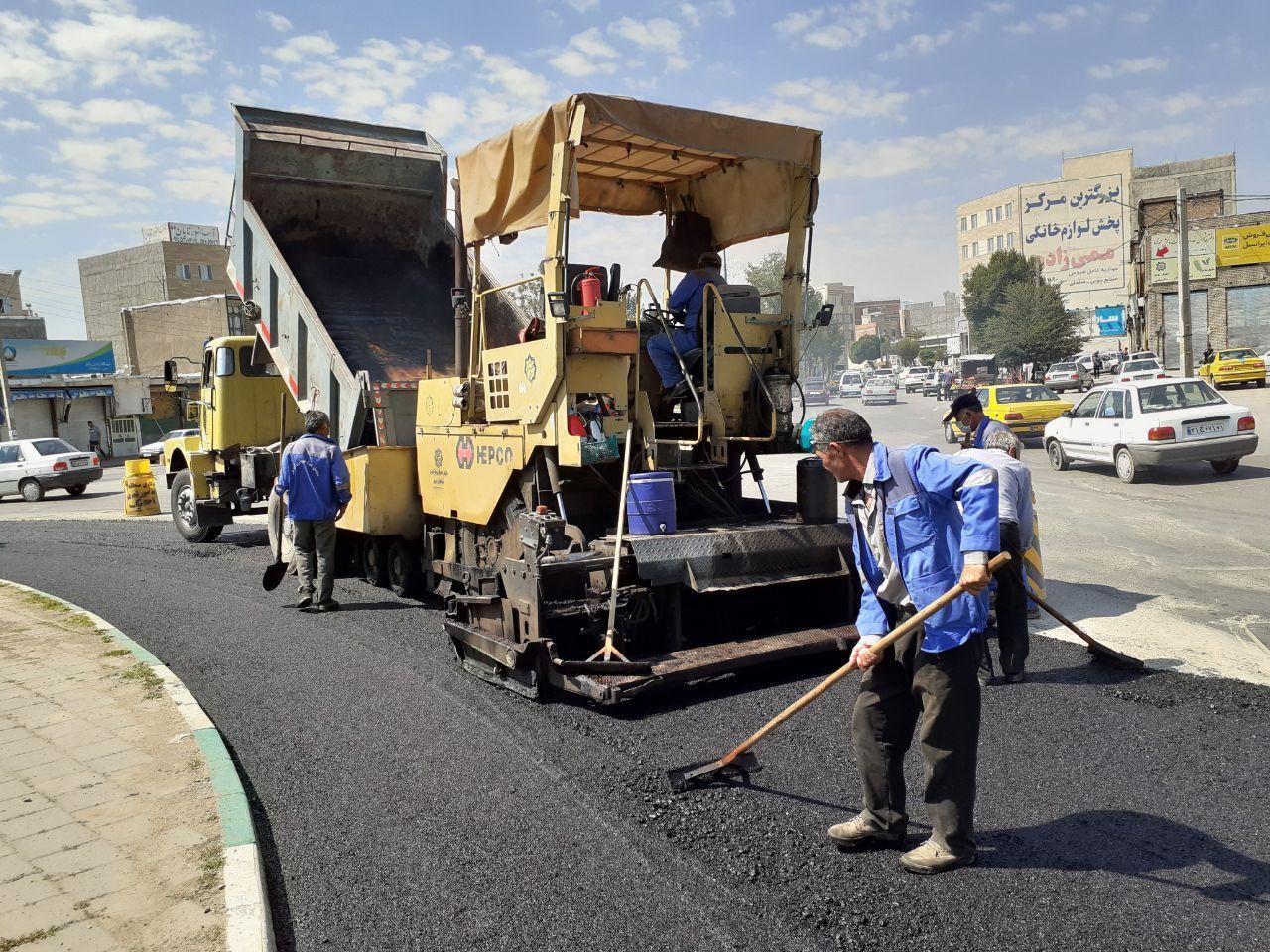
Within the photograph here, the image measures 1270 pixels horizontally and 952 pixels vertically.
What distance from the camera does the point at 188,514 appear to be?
11.8m

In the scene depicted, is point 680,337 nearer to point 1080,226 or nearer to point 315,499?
point 315,499

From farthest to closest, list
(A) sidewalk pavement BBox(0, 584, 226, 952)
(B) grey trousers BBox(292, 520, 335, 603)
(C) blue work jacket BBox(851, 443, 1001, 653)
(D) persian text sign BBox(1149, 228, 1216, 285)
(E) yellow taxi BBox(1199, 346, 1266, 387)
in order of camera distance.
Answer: (D) persian text sign BBox(1149, 228, 1216, 285) < (E) yellow taxi BBox(1199, 346, 1266, 387) < (B) grey trousers BBox(292, 520, 335, 603) < (C) blue work jacket BBox(851, 443, 1001, 653) < (A) sidewalk pavement BBox(0, 584, 226, 952)

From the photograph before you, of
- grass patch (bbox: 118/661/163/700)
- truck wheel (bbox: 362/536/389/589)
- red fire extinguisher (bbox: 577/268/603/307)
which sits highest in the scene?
red fire extinguisher (bbox: 577/268/603/307)

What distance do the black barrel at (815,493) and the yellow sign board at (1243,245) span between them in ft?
125

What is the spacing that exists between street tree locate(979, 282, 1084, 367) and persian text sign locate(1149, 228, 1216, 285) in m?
11.3

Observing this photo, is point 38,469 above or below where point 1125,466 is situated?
above

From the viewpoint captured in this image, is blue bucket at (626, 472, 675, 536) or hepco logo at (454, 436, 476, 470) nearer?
blue bucket at (626, 472, 675, 536)

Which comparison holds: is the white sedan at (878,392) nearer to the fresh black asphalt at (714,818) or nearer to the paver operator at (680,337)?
the paver operator at (680,337)

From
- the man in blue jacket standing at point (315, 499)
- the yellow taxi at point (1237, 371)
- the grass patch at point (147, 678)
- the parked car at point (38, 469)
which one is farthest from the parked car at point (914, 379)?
the grass patch at point (147, 678)

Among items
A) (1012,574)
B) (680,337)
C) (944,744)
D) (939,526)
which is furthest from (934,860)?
(680,337)

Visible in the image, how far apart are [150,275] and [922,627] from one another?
53.9 m

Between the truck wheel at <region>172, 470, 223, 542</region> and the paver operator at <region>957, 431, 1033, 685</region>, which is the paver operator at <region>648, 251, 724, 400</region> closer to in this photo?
the paver operator at <region>957, 431, 1033, 685</region>

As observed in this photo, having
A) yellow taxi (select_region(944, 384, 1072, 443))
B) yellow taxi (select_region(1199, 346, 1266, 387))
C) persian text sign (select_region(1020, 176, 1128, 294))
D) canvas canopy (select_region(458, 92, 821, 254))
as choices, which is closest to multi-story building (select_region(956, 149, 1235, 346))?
persian text sign (select_region(1020, 176, 1128, 294))

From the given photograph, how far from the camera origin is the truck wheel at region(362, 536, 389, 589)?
8.57m
